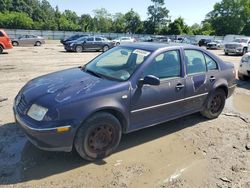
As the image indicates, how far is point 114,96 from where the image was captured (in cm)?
417

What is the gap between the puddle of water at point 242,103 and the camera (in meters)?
7.13

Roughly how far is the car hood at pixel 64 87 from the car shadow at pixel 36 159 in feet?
2.84

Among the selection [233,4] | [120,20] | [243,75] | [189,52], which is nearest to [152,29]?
[120,20]

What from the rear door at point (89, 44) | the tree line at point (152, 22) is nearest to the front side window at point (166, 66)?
the rear door at point (89, 44)

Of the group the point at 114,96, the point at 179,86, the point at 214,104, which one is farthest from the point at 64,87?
the point at 214,104

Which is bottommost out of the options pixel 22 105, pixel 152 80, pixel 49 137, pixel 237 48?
pixel 237 48

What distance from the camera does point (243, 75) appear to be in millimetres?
A: 10688

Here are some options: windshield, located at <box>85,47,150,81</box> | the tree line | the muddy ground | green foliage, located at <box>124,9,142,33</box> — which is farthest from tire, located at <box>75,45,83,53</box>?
green foliage, located at <box>124,9,142,33</box>

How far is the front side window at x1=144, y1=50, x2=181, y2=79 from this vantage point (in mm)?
4707

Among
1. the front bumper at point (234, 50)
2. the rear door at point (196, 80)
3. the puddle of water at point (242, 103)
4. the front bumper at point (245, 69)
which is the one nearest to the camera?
the rear door at point (196, 80)

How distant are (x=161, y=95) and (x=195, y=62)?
119 cm

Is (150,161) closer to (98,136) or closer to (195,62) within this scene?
(98,136)

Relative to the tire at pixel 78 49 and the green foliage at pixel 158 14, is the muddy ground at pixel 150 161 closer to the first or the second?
the tire at pixel 78 49

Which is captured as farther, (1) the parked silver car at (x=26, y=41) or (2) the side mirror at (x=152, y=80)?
(1) the parked silver car at (x=26, y=41)
